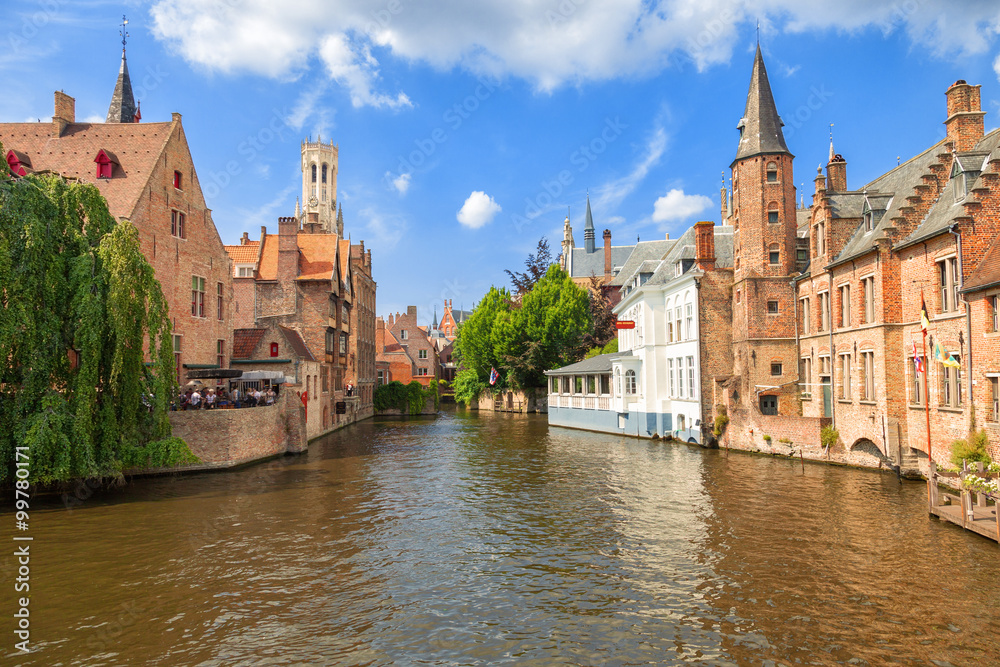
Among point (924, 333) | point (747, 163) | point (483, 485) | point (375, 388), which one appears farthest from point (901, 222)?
point (375, 388)

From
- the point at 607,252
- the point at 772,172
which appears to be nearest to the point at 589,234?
the point at 607,252

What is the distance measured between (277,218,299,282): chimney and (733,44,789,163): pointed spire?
91.8 feet

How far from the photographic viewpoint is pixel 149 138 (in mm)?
28953

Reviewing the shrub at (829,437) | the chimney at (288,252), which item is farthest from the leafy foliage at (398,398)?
the shrub at (829,437)

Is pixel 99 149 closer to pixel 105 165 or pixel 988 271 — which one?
pixel 105 165

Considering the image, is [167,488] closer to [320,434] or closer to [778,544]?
[320,434]

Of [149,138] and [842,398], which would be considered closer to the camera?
[842,398]

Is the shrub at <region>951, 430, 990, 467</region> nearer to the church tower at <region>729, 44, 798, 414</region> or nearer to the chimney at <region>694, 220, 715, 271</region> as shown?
the church tower at <region>729, 44, 798, 414</region>

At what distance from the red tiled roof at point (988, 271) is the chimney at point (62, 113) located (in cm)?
3705

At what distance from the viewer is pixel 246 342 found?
34.4m

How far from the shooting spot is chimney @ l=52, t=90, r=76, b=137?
28.5 meters

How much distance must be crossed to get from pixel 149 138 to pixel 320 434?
743 inches

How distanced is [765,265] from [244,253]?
110ft


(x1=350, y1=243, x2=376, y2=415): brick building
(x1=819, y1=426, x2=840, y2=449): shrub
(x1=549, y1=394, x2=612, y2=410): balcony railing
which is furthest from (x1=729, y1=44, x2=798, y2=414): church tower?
(x1=350, y1=243, x2=376, y2=415): brick building
